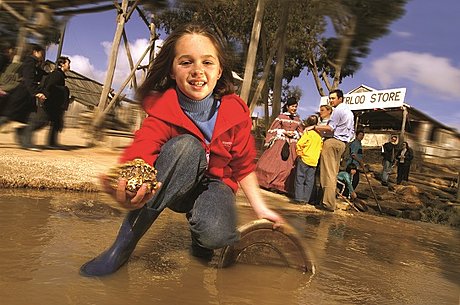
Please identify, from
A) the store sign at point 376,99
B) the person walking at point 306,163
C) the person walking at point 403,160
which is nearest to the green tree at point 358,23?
the person walking at point 306,163

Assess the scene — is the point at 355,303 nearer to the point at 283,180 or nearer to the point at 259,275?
the point at 259,275

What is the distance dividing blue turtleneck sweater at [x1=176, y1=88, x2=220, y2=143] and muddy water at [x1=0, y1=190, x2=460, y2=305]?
55cm

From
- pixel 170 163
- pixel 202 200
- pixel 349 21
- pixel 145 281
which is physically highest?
pixel 349 21

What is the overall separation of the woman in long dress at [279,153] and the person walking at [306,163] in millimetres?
368

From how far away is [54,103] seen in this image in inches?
232

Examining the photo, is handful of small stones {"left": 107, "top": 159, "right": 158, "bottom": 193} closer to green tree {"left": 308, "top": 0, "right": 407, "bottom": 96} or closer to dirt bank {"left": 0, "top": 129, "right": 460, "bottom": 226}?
dirt bank {"left": 0, "top": 129, "right": 460, "bottom": 226}

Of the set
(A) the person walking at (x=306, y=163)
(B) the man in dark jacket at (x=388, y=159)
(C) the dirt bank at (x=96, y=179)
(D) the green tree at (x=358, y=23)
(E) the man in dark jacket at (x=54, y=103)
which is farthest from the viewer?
(B) the man in dark jacket at (x=388, y=159)

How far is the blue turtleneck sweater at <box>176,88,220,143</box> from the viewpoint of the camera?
1717 mm

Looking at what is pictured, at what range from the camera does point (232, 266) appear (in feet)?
5.94

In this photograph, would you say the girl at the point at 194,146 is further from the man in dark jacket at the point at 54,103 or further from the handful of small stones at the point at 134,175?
the man in dark jacket at the point at 54,103

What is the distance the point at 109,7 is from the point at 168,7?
281mm

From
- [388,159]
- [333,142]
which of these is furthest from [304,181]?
[388,159]

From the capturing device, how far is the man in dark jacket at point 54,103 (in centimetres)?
573

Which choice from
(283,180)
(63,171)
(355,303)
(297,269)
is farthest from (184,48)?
(283,180)
